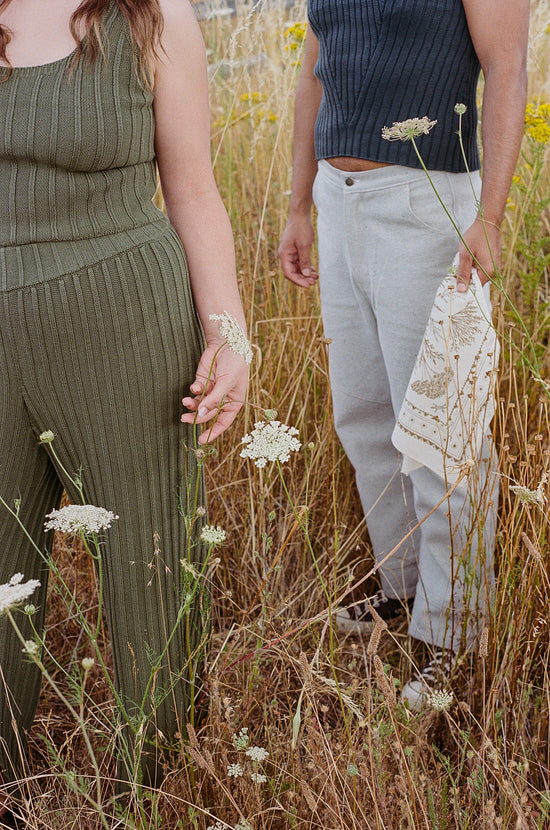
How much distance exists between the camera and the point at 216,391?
3.59 ft

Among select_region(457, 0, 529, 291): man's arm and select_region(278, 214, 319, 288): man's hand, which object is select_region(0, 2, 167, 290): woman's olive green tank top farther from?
select_region(278, 214, 319, 288): man's hand

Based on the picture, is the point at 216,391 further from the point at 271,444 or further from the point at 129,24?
the point at 129,24

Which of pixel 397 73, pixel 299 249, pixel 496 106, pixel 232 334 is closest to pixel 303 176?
pixel 299 249

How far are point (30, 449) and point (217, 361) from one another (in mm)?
305

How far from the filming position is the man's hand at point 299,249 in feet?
6.47

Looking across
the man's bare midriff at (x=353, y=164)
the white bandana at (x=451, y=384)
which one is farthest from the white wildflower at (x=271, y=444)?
the man's bare midriff at (x=353, y=164)

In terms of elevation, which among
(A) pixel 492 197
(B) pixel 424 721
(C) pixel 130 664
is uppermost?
(A) pixel 492 197

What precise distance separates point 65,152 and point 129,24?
7.6 inches

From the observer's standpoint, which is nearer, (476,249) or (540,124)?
(476,249)

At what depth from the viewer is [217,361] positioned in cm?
115

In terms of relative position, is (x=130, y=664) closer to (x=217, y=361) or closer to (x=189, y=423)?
(x=189, y=423)

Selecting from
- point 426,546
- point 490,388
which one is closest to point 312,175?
point 490,388

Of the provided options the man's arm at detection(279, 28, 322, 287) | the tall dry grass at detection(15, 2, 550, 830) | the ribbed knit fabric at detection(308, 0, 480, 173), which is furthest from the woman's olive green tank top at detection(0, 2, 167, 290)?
the man's arm at detection(279, 28, 322, 287)

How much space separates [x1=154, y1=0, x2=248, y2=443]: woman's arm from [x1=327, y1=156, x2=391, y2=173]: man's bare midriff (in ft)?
1.68
